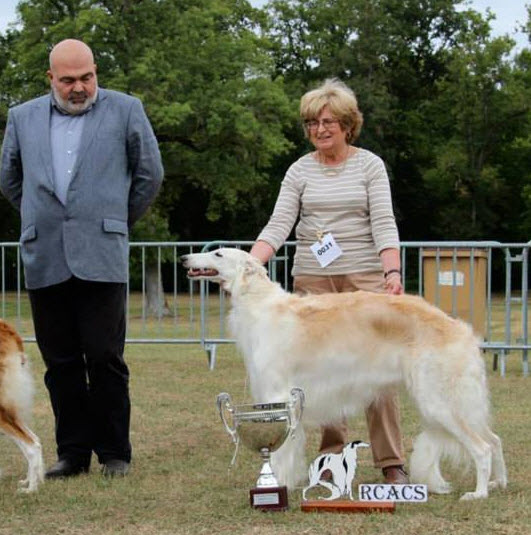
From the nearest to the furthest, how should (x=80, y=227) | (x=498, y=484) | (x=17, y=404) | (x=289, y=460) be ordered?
(x=289, y=460) < (x=498, y=484) < (x=80, y=227) < (x=17, y=404)

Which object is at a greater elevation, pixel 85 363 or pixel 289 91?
pixel 289 91

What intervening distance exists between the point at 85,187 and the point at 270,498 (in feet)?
5.81

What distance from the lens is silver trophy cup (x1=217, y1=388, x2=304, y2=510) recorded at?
157 inches

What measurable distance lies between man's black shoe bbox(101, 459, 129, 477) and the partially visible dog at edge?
1.16ft

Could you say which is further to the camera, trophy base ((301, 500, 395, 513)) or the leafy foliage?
the leafy foliage

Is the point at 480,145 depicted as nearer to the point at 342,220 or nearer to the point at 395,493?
the point at 342,220

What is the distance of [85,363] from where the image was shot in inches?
194

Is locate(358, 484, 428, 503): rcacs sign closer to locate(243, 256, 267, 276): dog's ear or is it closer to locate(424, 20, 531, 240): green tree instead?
locate(243, 256, 267, 276): dog's ear

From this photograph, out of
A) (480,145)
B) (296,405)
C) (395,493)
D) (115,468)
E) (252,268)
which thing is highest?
(480,145)

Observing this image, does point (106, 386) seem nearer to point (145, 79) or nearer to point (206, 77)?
point (145, 79)

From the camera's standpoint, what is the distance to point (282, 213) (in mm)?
4715

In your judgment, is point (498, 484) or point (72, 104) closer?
point (498, 484)

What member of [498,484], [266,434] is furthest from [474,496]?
[266,434]

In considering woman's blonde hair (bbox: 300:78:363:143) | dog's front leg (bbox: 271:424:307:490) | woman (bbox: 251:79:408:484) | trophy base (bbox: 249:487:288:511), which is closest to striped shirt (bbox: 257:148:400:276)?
woman (bbox: 251:79:408:484)
